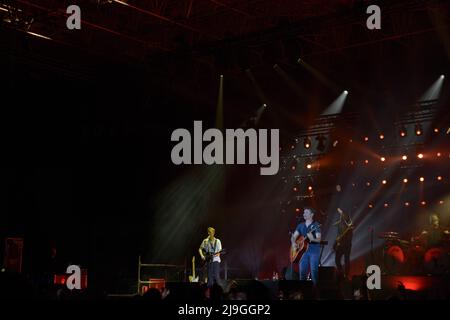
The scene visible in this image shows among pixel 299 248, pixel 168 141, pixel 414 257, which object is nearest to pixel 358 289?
pixel 299 248

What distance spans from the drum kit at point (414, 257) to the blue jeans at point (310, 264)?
2.54 metres

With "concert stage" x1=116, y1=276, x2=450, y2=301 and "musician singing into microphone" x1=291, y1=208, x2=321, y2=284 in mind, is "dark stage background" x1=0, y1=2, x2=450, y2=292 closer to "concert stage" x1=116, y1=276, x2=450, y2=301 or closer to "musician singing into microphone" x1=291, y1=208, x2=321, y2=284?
"musician singing into microphone" x1=291, y1=208, x2=321, y2=284

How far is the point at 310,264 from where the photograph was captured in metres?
14.6

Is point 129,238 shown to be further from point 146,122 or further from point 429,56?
point 429,56

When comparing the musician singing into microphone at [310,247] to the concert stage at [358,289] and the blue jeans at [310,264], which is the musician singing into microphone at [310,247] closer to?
the blue jeans at [310,264]

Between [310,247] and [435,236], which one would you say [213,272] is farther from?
[435,236]

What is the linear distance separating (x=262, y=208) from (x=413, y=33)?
7.64 m

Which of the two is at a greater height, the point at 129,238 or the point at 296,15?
the point at 296,15

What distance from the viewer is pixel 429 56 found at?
54.3 ft

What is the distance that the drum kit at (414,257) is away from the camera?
1502 centimetres

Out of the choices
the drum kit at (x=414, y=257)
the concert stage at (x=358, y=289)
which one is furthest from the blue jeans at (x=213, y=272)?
the drum kit at (x=414, y=257)

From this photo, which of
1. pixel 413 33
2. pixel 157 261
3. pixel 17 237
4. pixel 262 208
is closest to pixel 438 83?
pixel 413 33

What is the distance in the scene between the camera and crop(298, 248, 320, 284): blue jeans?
14.4 metres

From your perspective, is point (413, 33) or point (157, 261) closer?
point (413, 33)
